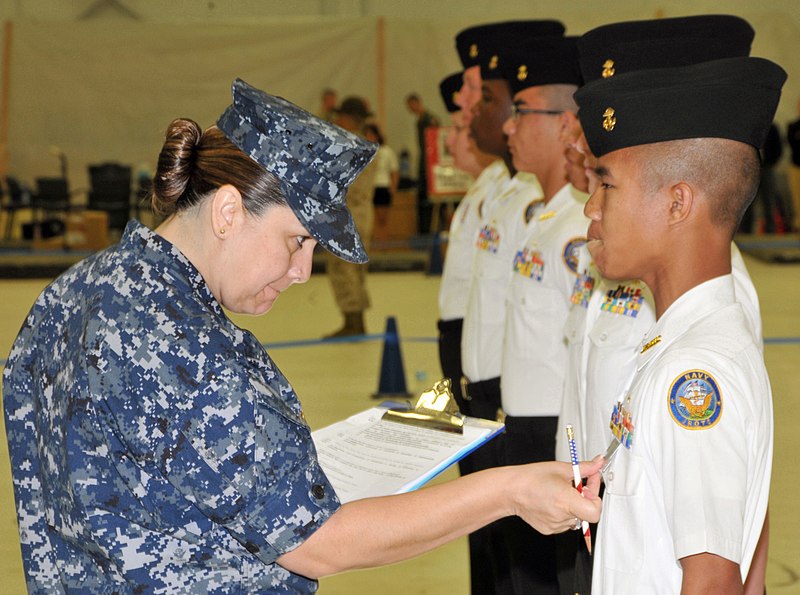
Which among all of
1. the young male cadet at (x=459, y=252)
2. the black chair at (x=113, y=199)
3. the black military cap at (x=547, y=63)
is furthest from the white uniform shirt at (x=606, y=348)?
the black chair at (x=113, y=199)

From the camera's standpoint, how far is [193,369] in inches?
55.9

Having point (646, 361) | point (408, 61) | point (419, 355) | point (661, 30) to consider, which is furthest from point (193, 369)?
point (408, 61)

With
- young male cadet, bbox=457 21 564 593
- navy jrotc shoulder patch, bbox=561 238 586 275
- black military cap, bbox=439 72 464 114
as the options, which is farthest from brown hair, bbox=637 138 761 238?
black military cap, bbox=439 72 464 114

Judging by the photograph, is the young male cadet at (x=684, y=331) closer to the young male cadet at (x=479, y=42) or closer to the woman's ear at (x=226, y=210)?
the woman's ear at (x=226, y=210)

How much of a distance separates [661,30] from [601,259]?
0.81m

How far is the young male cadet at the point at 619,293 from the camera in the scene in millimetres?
2301

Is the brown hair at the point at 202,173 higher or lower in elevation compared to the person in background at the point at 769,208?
higher

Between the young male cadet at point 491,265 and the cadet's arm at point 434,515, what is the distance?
172 centimetres

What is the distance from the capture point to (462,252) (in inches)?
186

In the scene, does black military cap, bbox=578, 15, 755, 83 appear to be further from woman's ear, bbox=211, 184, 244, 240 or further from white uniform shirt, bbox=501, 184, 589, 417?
woman's ear, bbox=211, 184, 244, 240

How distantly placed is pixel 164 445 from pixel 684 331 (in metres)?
0.86

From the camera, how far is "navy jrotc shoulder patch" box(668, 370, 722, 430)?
5.12 ft

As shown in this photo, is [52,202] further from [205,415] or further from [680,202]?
[205,415]

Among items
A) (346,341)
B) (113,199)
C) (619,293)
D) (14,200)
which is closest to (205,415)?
(619,293)
